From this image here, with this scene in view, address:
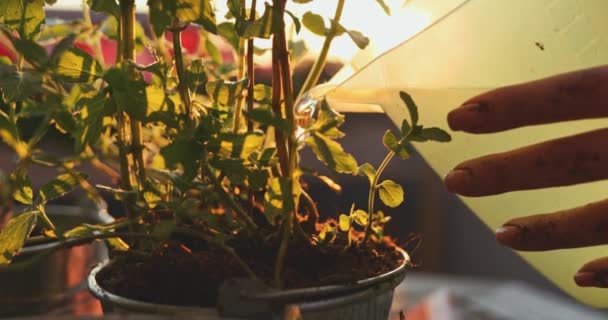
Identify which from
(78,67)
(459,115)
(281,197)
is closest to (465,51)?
(459,115)

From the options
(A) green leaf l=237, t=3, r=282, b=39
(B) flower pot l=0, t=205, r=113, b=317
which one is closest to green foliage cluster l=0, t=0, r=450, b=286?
(A) green leaf l=237, t=3, r=282, b=39

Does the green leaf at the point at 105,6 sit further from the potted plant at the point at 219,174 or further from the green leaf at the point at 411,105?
the green leaf at the point at 411,105

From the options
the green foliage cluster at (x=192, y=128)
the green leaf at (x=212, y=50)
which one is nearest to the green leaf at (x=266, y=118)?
the green foliage cluster at (x=192, y=128)

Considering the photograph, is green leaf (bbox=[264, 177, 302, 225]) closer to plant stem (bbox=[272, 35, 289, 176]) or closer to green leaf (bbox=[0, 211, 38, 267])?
plant stem (bbox=[272, 35, 289, 176])

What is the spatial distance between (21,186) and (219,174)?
0.15 metres

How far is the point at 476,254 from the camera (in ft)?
10.9

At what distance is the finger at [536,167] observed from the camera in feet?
1.54

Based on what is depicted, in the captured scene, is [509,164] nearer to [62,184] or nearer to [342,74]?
[342,74]

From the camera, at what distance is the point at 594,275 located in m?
0.52

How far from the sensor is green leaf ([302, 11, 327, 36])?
0.47 m

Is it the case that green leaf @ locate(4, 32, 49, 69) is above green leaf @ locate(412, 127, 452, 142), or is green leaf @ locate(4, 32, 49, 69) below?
above

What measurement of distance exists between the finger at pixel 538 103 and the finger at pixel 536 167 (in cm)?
2

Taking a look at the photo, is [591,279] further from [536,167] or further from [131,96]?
[131,96]

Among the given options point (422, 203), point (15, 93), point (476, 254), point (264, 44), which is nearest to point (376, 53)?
point (264, 44)
